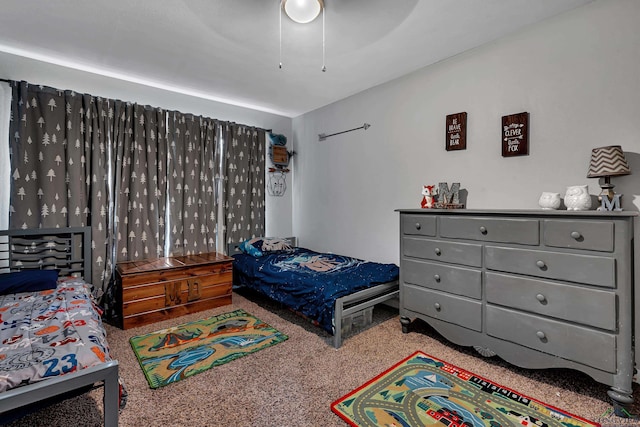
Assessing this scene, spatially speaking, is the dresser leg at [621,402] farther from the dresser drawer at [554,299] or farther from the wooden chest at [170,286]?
the wooden chest at [170,286]

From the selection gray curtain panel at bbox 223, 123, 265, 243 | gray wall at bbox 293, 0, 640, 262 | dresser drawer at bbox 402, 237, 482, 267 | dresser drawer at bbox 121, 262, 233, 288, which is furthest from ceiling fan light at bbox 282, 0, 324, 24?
dresser drawer at bbox 121, 262, 233, 288

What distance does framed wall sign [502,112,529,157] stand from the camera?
95.0 inches

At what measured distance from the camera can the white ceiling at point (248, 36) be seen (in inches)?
84.0

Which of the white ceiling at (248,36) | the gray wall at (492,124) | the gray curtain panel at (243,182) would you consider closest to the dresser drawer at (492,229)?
the gray wall at (492,124)

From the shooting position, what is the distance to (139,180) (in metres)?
3.38

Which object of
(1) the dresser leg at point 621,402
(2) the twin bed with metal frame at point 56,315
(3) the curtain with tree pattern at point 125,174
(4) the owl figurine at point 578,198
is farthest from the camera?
(3) the curtain with tree pattern at point 125,174

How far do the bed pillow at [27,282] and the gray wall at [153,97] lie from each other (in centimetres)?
108

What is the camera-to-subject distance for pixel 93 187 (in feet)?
10.0

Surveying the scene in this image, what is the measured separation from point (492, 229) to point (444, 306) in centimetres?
73

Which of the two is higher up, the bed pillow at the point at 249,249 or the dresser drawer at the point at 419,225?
the dresser drawer at the point at 419,225

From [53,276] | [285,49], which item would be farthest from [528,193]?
[53,276]

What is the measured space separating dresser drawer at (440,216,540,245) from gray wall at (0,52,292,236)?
283 centimetres

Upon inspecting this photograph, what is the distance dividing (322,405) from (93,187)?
3042 mm

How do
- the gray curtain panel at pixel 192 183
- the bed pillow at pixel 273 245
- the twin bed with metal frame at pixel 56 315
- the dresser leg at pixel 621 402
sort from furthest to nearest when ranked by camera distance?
the bed pillow at pixel 273 245 → the gray curtain panel at pixel 192 183 → the dresser leg at pixel 621 402 → the twin bed with metal frame at pixel 56 315
